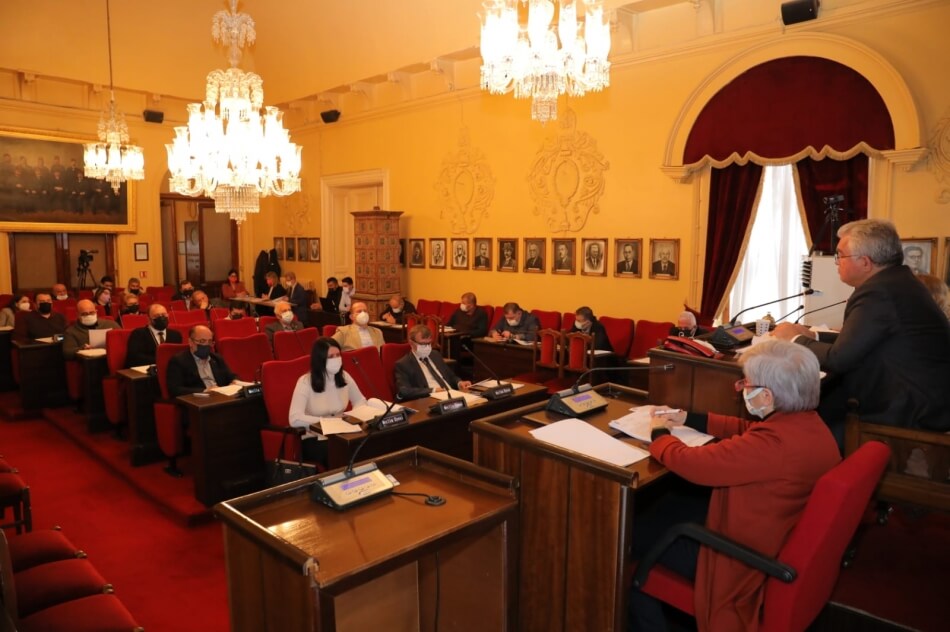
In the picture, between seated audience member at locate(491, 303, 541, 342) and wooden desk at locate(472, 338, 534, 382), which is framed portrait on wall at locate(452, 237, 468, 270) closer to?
seated audience member at locate(491, 303, 541, 342)

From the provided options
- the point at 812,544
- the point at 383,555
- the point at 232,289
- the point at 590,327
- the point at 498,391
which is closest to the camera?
the point at 383,555

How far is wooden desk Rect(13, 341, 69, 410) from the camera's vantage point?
26.2ft

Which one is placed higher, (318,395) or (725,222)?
(725,222)

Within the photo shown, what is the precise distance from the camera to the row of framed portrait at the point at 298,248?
14.6 meters

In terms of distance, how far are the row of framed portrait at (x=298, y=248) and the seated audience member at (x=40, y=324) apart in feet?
20.5

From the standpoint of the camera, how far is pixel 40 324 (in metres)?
8.74

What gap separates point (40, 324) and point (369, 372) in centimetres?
581

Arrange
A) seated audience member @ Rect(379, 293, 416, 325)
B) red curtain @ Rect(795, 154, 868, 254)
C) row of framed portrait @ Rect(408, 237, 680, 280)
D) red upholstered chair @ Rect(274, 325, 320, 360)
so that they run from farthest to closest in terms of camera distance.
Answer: seated audience member @ Rect(379, 293, 416, 325), row of framed portrait @ Rect(408, 237, 680, 280), red upholstered chair @ Rect(274, 325, 320, 360), red curtain @ Rect(795, 154, 868, 254)

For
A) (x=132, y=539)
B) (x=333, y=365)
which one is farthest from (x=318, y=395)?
(x=132, y=539)

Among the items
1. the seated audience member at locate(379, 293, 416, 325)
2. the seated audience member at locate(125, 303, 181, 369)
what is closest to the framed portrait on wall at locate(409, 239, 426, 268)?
the seated audience member at locate(379, 293, 416, 325)

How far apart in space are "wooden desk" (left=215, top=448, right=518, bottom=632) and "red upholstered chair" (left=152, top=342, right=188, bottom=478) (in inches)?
154

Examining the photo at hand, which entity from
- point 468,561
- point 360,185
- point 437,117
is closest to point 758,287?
point 437,117

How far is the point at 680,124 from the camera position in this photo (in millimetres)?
8508

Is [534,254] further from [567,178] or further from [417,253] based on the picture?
[417,253]
